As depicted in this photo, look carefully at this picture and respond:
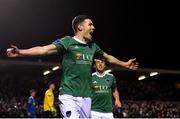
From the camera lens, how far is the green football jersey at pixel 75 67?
231 inches

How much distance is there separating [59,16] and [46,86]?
13.8 feet

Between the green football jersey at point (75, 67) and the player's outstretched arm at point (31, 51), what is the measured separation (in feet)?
0.33

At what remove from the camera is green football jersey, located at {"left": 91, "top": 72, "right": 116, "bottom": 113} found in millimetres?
10195

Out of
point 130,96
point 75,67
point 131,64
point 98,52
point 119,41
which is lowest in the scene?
point 75,67

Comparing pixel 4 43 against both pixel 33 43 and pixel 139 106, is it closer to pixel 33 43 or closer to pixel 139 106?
pixel 33 43

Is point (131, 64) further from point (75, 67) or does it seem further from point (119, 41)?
point (119, 41)

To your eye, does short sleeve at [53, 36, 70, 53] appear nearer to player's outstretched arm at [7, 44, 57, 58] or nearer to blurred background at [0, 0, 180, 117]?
player's outstretched arm at [7, 44, 57, 58]

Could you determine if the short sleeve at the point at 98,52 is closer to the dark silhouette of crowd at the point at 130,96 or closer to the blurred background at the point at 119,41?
the dark silhouette of crowd at the point at 130,96

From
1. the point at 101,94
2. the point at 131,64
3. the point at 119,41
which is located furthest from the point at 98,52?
the point at 119,41

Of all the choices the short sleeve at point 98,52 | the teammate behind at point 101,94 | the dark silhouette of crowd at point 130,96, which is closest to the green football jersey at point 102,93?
the teammate behind at point 101,94

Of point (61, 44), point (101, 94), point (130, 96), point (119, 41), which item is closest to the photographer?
point (61, 44)

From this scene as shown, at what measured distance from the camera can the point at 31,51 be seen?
5594 mm

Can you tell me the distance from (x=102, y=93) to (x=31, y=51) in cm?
487

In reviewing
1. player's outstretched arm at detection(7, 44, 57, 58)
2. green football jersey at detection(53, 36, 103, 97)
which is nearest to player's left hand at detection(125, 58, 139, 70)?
green football jersey at detection(53, 36, 103, 97)
